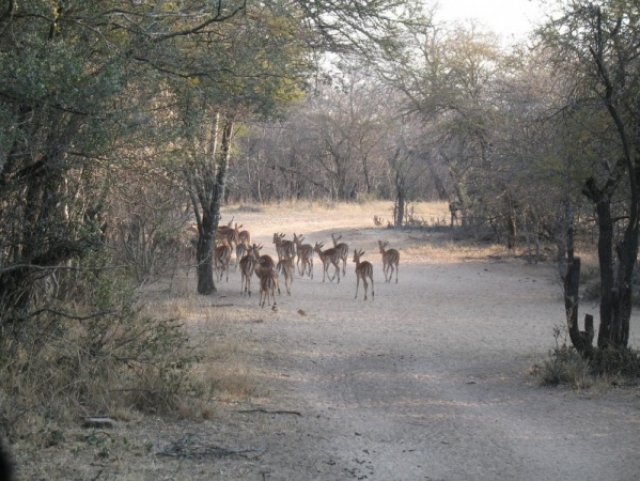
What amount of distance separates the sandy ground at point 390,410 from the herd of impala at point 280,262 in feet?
2.95

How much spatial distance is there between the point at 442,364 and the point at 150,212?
512 cm

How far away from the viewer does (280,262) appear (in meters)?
22.5

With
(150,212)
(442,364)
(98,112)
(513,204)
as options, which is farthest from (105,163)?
(513,204)

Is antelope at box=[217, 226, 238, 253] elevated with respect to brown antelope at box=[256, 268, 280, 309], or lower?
elevated

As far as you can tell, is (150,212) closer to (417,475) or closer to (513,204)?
(417,475)

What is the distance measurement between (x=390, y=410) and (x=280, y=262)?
12.8 metres

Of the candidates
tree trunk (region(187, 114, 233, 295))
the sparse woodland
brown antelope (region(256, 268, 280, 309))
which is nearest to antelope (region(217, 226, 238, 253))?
tree trunk (region(187, 114, 233, 295))

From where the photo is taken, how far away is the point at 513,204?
30.2m

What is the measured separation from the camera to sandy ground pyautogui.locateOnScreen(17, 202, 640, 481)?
7449mm

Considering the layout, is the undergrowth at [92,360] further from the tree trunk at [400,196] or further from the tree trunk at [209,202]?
the tree trunk at [400,196]

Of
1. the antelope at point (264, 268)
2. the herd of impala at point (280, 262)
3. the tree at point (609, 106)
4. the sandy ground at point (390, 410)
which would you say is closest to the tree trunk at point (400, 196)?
the herd of impala at point (280, 262)

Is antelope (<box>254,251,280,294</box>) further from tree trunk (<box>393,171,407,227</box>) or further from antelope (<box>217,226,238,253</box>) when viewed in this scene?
tree trunk (<box>393,171,407,227</box>)

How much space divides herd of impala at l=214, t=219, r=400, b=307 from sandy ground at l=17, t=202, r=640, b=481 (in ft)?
→ 2.95

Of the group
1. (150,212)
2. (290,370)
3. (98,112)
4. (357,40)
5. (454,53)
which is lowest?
(290,370)
